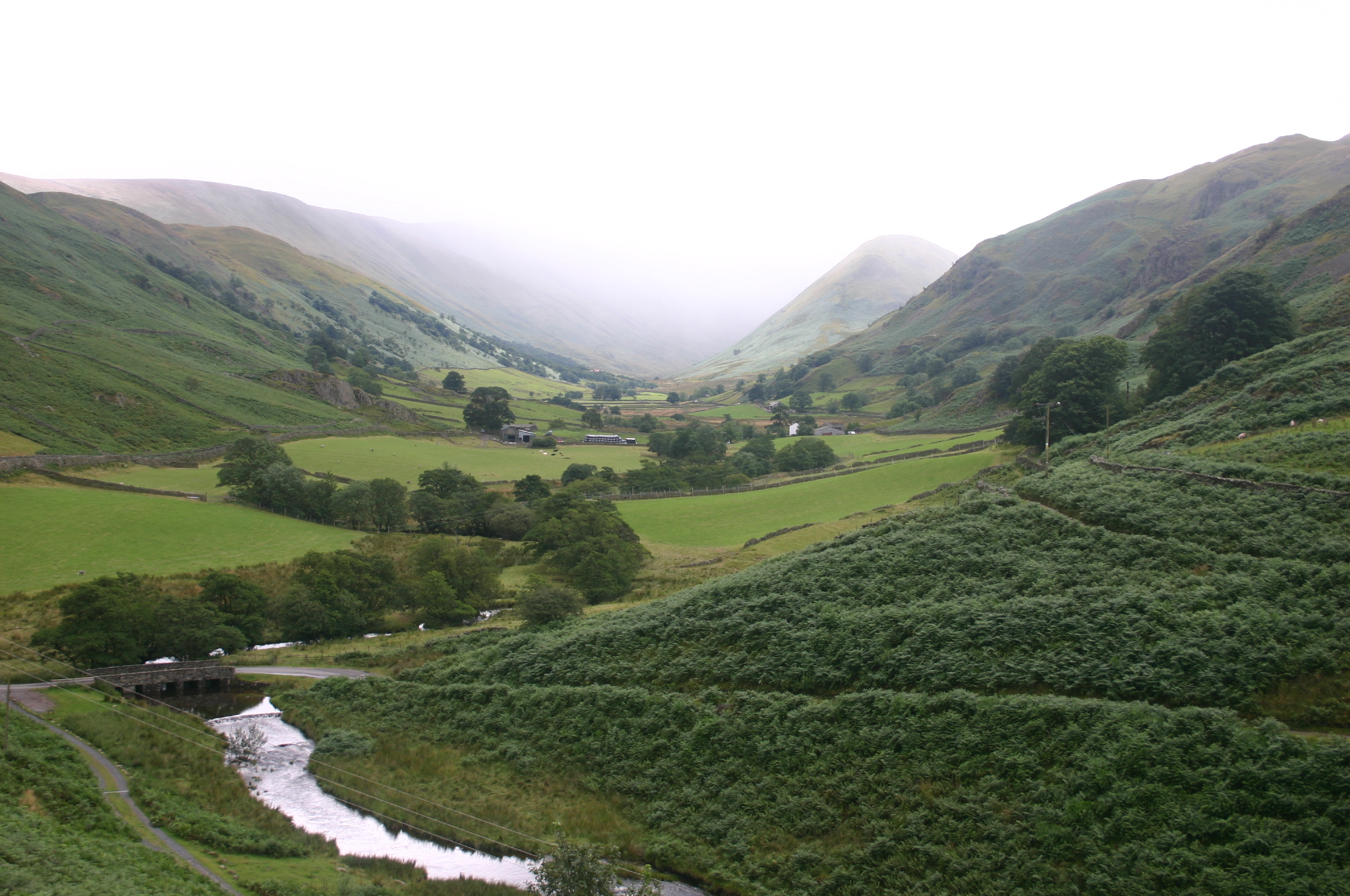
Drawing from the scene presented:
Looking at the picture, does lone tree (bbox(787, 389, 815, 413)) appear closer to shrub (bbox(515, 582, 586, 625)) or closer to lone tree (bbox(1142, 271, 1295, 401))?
lone tree (bbox(1142, 271, 1295, 401))

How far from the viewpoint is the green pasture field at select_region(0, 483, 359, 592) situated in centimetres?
4491

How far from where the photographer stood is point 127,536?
50.4 m

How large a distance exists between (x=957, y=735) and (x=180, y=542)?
53.5 metres

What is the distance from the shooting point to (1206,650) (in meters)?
20.5

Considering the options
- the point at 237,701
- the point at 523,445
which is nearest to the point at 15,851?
the point at 237,701

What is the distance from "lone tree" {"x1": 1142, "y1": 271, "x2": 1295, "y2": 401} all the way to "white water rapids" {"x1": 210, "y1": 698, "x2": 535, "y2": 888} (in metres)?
57.3

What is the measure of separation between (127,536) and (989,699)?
56.8 metres

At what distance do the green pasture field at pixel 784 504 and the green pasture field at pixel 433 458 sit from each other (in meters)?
23.4

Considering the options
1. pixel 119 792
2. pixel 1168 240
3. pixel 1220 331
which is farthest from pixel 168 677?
pixel 1168 240

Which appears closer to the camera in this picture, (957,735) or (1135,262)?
(957,735)

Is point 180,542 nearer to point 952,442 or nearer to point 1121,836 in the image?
point 1121,836

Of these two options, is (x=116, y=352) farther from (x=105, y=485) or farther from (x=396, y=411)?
(x=105, y=485)

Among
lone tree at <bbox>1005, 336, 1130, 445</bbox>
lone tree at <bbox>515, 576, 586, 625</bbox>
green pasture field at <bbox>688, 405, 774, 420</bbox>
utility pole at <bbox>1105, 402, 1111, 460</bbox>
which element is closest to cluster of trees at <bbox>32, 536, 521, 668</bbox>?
lone tree at <bbox>515, 576, 586, 625</bbox>

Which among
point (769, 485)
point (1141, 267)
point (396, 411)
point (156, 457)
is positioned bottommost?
point (156, 457)
